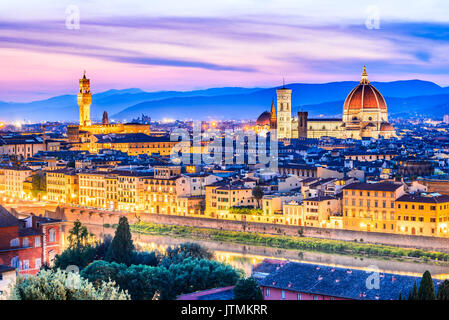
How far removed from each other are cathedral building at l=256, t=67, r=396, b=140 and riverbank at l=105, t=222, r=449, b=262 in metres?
34.7

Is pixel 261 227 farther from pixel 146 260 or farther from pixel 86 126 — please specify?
pixel 86 126

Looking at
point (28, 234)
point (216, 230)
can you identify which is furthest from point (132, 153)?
point (28, 234)

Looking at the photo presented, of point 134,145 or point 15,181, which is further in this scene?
point 134,145

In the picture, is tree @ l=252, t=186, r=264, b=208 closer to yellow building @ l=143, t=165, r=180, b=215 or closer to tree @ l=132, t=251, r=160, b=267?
yellow building @ l=143, t=165, r=180, b=215

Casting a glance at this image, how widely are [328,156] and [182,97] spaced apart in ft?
350

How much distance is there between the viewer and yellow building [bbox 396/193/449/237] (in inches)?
665

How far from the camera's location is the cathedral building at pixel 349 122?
5544 cm

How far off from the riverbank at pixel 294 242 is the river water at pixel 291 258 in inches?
9.3

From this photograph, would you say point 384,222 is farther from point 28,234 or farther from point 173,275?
point 28,234

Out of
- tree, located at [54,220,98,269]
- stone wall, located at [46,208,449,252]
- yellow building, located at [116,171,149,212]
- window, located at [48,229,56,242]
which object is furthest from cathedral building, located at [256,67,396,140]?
window, located at [48,229,56,242]

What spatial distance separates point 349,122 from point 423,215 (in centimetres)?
4018

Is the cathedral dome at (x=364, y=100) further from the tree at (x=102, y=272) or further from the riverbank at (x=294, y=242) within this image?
the tree at (x=102, y=272)

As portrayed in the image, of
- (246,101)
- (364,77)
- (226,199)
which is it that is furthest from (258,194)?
(246,101)

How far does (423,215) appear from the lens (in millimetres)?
17141
